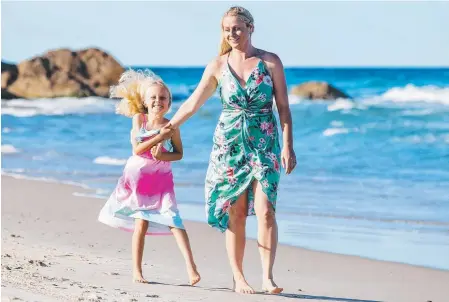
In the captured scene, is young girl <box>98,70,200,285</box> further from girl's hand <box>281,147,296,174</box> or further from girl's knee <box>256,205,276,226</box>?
girl's hand <box>281,147,296,174</box>

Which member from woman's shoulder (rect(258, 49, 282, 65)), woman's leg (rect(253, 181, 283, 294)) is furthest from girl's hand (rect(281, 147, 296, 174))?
woman's shoulder (rect(258, 49, 282, 65))

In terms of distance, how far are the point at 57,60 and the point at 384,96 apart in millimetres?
12136

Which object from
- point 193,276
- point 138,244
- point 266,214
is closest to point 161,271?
point 138,244

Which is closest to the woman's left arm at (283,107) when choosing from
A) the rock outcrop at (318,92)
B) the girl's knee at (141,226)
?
the girl's knee at (141,226)

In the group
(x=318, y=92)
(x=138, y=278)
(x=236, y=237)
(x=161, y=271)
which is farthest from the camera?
(x=318, y=92)

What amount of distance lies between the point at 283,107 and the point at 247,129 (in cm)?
24

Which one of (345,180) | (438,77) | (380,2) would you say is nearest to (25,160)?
(345,180)

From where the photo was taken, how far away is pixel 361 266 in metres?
7.28

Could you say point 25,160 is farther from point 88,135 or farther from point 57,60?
point 57,60

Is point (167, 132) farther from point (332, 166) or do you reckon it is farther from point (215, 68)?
point (332, 166)

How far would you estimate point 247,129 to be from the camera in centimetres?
581

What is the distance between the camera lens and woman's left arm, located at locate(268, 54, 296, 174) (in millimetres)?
5793

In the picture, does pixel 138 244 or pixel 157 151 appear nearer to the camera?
pixel 157 151

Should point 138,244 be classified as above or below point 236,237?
below
